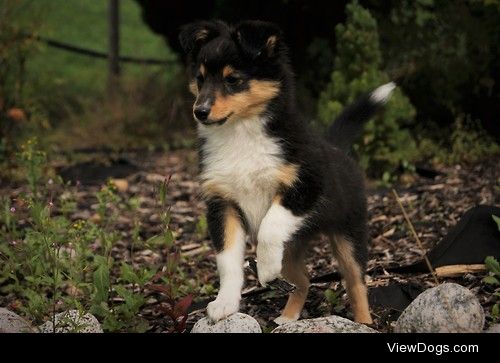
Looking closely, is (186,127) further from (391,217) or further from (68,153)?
(391,217)

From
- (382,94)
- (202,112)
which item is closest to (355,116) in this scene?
(382,94)

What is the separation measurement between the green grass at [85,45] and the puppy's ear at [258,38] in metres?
7.39

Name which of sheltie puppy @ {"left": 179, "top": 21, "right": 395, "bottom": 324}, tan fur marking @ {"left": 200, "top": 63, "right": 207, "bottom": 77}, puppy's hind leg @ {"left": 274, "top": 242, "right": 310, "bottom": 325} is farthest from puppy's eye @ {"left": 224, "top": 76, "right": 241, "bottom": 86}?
puppy's hind leg @ {"left": 274, "top": 242, "right": 310, "bottom": 325}

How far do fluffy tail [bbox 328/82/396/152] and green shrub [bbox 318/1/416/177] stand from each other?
223cm

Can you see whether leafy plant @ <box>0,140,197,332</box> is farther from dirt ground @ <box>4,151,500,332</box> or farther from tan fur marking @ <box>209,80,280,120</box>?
tan fur marking @ <box>209,80,280,120</box>

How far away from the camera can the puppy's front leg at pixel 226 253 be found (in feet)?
12.9

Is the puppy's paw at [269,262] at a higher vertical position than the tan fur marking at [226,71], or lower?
lower

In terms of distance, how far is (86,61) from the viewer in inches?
600

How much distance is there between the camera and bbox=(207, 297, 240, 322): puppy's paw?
389 cm

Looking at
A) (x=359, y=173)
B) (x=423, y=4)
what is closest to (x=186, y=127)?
(x=423, y=4)

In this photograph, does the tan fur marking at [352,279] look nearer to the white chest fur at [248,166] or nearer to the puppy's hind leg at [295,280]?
the puppy's hind leg at [295,280]

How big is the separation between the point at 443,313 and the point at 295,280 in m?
1.11

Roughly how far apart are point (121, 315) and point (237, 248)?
97cm

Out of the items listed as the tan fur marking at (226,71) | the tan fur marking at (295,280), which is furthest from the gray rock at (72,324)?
the tan fur marking at (226,71)
